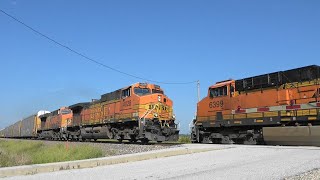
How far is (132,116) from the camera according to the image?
20.8 m

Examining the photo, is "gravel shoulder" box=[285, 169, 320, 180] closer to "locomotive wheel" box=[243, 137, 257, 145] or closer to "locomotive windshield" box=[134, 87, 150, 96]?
"locomotive wheel" box=[243, 137, 257, 145]

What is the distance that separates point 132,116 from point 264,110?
26.4ft

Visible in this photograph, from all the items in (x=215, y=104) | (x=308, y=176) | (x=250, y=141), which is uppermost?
(x=215, y=104)

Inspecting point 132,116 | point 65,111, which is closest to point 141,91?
point 132,116

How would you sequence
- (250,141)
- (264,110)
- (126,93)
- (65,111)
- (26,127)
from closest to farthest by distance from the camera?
1. (264,110)
2. (250,141)
3. (126,93)
4. (65,111)
5. (26,127)

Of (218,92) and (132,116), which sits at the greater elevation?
(218,92)

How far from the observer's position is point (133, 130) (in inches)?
819

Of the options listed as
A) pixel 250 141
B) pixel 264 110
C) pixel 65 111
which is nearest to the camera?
pixel 264 110

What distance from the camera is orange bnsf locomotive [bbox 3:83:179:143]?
20.0 m

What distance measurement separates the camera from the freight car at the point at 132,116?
20.0 meters

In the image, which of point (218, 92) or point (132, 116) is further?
point (132, 116)

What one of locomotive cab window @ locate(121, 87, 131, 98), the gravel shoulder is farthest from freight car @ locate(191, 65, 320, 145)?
the gravel shoulder

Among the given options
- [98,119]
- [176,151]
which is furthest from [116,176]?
[98,119]

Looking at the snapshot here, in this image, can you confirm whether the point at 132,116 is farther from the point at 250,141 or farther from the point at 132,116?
the point at 250,141
